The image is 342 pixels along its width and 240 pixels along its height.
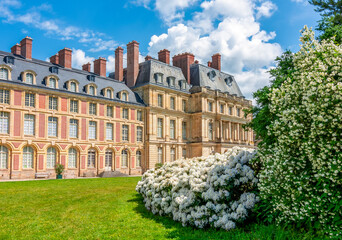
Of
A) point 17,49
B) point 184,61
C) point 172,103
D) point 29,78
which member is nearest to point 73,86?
point 29,78

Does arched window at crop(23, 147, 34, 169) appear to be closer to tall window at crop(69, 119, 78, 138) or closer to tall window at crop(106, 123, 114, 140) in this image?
tall window at crop(69, 119, 78, 138)

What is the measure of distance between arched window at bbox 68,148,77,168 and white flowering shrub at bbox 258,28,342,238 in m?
26.7

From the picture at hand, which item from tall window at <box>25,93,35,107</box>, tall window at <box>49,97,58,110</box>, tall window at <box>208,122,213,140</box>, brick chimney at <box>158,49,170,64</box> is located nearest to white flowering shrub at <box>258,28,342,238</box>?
tall window at <box>25,93,35,107</box>

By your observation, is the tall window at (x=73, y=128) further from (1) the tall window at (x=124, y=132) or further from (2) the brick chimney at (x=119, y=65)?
(2) the brick chimney at (x=119, y=65)

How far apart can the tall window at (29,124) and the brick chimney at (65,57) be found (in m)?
7.25

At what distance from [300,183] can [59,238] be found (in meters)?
5.78

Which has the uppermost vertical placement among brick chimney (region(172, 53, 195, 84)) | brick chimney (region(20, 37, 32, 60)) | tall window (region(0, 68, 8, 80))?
brick chimney (region(172, 53, 195, 84))

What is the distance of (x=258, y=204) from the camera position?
8359 millimetres

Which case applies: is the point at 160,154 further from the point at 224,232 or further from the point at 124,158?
the point at 224,232

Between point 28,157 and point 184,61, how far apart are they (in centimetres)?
2641

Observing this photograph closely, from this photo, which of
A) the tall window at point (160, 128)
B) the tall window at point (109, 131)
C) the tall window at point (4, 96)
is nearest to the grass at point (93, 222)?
the tall window at point (4, 96)

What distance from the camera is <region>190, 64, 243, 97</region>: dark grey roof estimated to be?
46.9m

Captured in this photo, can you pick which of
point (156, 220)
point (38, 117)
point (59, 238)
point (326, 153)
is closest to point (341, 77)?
point (326, 153)

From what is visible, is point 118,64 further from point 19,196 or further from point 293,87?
point 293,87
